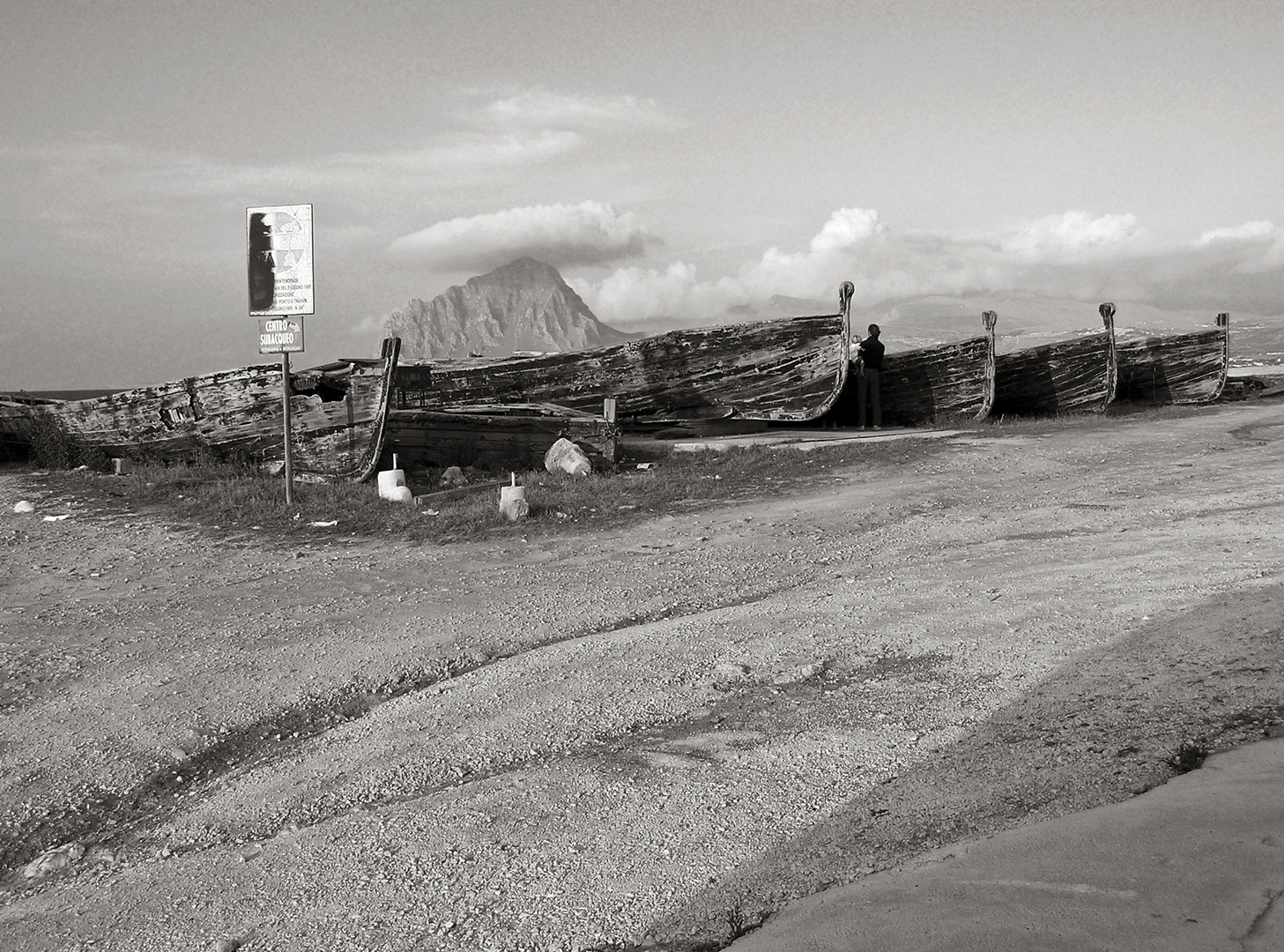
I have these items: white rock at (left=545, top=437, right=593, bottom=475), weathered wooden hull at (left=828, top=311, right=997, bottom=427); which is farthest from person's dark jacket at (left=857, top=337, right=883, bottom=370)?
white rock at (left=545, top=437, right=593, bottom=475)

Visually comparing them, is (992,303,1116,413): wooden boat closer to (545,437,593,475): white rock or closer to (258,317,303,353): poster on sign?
(545,437,593,475): white rock

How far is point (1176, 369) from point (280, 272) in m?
18.2

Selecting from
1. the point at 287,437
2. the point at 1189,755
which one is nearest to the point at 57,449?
the point at 287,437

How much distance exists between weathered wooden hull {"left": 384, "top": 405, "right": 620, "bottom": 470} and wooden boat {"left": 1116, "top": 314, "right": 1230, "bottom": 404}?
14.0m

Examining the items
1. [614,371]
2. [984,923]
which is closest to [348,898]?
[984,923]

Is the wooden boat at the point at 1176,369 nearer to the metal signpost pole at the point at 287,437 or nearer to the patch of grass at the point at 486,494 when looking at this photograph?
the patch of grass at the point at 486,494

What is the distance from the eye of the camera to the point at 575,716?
425 cm

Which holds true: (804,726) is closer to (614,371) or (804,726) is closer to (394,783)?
(394,783)

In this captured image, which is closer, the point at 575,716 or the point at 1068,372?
the point at 575,716

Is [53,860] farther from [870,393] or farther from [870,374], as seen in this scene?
[870,393]

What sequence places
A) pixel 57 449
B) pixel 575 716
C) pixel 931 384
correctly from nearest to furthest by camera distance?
pixel 575 716, pixel 57 449, pixel 931 384

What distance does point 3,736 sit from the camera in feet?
13.7

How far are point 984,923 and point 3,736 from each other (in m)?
3.70

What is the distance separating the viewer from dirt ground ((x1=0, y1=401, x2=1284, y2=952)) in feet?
9.80
